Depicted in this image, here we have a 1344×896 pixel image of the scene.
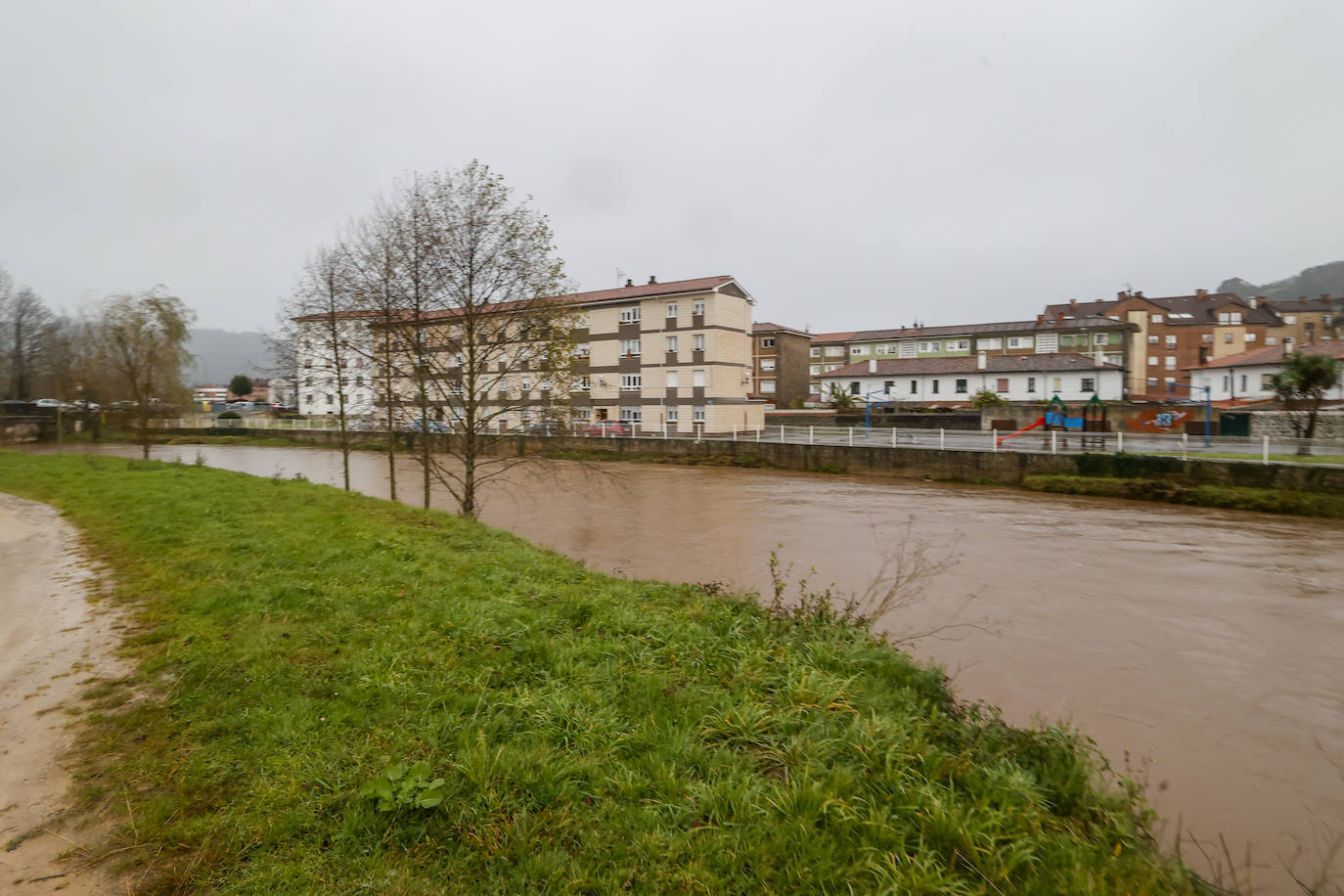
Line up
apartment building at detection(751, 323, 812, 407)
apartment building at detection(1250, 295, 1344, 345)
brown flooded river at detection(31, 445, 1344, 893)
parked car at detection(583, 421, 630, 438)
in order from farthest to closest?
apartment building at detection(1250, 295, 1344, 345)
apartment building at detection(751, 323, 812, 407)
parked car at detection(583, 421, 630, 438)
brown flooded river at detection(31, 445, 1344, 893)

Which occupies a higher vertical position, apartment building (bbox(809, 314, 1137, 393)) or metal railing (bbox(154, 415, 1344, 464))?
apartment building (bbox(809, 314, 1137, 393))

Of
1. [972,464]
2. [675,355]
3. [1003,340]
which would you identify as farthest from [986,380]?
[972,464]

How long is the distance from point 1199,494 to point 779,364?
43.8m

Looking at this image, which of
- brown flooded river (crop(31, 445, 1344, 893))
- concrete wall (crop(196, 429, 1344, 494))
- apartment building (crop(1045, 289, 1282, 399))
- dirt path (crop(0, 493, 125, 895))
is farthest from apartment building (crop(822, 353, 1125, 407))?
dirt path (crop(0, 493, 125, 895))

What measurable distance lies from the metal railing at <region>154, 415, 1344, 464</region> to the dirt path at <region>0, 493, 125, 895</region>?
749cm

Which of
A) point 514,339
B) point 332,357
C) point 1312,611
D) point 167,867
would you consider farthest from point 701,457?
point 167,867

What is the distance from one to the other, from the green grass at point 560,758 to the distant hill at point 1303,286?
6679 inches

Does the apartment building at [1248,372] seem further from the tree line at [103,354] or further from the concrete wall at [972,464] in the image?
the tree line at [103,354]

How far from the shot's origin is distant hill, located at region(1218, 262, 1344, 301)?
5266 inches

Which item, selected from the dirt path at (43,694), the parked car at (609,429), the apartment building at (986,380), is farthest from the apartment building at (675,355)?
the dirt path at (43,694)

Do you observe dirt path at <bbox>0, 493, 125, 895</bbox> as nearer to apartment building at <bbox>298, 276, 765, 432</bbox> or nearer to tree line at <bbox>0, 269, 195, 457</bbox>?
tree line at <bbox>0, 269, 195, 457</bbox>

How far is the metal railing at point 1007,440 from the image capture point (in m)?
20.1

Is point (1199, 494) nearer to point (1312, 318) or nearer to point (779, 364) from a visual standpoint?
point (779, 364)

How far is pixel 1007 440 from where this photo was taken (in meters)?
28.9
